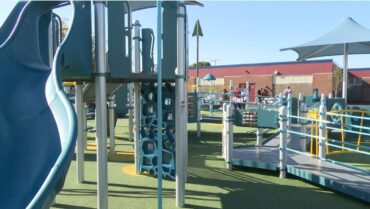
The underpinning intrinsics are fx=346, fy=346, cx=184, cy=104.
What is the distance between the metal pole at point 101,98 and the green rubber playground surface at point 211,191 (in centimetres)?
66

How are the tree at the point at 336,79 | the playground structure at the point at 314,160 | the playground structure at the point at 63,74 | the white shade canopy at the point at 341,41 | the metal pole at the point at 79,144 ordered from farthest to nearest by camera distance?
the tree at the point at 336,79
the white shade canopy at the point at 341,41
the metal pole at the point at 79,144
the playground structure at the point at 314,160
the playground structure at the point at 63,74

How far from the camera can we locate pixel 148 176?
21.5 feet

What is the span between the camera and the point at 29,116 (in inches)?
135

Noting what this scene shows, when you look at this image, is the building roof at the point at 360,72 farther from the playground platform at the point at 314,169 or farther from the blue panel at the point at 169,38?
the blue panel at the point at 169,38

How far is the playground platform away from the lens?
16.7 feet

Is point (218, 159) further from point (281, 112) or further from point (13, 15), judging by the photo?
point (13, 15)

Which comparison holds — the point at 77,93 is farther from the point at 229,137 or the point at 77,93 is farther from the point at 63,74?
the point at 229,137

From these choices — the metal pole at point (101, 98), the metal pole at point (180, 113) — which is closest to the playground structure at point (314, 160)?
the metal pole at point (180, 113)

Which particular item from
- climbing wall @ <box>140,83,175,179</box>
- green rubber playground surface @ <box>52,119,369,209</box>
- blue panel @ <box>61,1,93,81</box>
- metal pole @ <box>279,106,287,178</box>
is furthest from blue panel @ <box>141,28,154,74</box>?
metal pole @ <box>279,106,287,178</box>

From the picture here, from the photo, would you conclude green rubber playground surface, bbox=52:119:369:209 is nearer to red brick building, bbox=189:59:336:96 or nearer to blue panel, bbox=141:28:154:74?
blue panel, bbox=141:28:154:74

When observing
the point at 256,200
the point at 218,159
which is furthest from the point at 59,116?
the point at 218,159

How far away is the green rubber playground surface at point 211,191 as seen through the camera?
16.1ft

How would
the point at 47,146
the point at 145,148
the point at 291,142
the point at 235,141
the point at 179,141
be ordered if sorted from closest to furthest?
1. the point at 47,146
2. the point at 179,141
3. the point at 145,148
4. the point at 291,142
5. the point at 235,141

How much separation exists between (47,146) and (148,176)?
3634 millimetres
